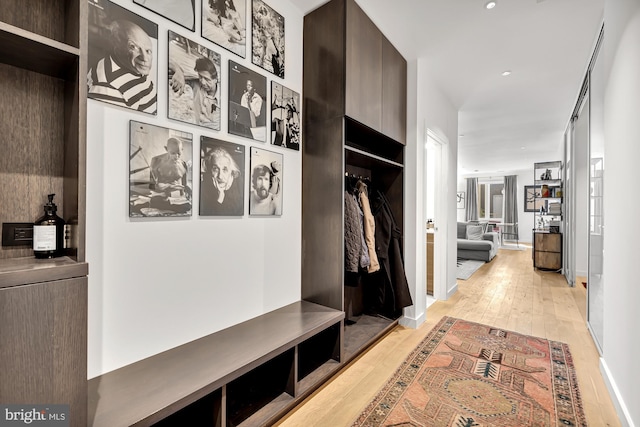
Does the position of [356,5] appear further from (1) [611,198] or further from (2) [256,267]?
(1) [611,198]

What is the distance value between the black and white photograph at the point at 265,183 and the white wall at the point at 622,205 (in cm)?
204

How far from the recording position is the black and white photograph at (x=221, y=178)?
65.9 inches

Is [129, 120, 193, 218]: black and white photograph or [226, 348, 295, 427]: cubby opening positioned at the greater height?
[129, 120, 193, 218]: black and white photograph

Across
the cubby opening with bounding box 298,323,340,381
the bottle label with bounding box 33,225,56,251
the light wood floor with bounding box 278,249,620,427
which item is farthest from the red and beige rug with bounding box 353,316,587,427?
the bottle label with bounding box 33,225,56,251

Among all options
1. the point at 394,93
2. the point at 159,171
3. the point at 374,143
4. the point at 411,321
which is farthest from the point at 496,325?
the point at 159,171

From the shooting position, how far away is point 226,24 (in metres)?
1.78

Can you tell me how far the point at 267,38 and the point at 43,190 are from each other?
5.28ft

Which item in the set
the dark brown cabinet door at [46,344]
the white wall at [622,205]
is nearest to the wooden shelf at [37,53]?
the dark brown cabinet door at [46,344]

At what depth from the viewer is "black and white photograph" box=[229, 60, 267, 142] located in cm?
182

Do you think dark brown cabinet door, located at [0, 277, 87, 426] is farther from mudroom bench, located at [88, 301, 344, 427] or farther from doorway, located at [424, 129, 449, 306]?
doorway, located at [424, 129, 449, 306]

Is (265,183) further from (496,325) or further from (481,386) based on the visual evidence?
(496,325)

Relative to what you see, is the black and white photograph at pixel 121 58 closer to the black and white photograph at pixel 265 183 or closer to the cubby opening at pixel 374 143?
the black and white photograph at pixel 265 183

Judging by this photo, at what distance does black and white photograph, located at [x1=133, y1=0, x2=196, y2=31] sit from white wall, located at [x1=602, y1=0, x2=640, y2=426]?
236 centimetres

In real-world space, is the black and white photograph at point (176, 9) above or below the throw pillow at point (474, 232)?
above
